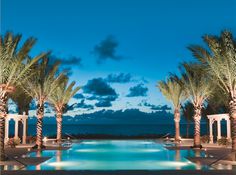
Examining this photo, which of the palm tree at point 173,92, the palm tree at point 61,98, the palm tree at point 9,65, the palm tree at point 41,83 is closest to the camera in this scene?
the palm tree at point 9,65

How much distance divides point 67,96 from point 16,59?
21.1 metres

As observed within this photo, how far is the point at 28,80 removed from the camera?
27.9 metres

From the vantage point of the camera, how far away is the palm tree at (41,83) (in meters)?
28.1

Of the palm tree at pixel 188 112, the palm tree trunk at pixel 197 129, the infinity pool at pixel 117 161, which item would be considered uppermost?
the palm tree at pixel 188 112

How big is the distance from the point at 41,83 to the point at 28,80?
948 millimetres

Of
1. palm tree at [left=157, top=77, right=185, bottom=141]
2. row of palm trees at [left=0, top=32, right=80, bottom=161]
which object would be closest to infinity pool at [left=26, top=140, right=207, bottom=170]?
row of palm trees at [left=0, top=32, right=80, bottom=161]

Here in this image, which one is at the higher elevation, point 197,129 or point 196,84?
point 196,84

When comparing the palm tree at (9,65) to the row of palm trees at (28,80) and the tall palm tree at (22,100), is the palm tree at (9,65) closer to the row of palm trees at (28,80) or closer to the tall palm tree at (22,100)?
the row of palm trees at (28,80)

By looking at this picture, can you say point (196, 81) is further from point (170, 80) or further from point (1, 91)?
point (1, 91)

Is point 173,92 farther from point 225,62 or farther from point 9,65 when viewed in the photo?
point 9,65

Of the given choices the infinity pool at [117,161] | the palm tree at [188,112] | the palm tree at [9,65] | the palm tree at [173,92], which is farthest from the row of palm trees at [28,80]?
the palm tree at [188,112]

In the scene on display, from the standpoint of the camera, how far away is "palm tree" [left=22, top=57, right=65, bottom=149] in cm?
2814

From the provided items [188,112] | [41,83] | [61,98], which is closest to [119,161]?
[41,83]
